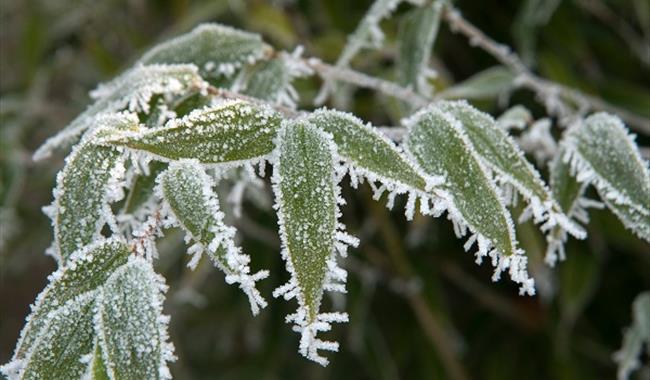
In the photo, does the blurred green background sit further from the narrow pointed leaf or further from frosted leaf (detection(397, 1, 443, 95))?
the narrow pointed leaf

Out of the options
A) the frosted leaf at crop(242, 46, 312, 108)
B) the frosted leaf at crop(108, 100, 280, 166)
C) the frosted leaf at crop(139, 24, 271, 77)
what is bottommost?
the frosted leaf at crop(108, 100, 280, 166)

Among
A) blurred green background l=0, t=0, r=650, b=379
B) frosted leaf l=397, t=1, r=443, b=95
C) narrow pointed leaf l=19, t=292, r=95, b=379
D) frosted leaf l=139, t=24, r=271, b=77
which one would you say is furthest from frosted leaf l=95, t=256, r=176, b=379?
blurred green background l=0, t=0, r=650, b=379

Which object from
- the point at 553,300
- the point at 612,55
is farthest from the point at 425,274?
the point at 612,55

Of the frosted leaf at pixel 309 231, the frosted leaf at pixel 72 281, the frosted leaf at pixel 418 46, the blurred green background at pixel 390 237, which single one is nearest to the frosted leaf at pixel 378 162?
the frosted leaf at pixel 309 231

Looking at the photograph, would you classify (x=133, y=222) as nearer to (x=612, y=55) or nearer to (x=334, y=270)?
(x=334, y=270)

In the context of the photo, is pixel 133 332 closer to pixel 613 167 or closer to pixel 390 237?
pixel 613 167

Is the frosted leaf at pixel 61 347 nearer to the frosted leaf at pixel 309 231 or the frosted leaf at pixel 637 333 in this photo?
the frosted leaf at pixel 309 231
